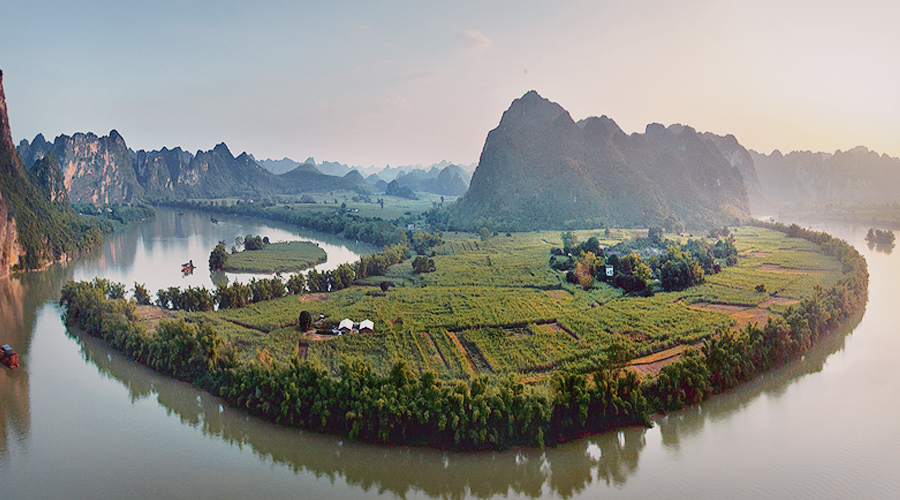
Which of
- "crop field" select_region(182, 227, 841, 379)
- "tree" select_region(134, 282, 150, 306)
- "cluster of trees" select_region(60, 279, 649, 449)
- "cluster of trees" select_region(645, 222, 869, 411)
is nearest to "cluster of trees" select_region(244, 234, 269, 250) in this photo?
A: "crop field" select_region(182, 227, 841, 379)

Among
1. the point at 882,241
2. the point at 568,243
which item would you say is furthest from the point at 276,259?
the point at 882,241

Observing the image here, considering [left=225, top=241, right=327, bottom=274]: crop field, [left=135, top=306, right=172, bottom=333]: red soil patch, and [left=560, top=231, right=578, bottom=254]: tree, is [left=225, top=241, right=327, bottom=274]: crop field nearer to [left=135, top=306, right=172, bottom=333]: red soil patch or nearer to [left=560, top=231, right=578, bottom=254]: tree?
[left=135, top=306, right=172, bottom=333]: red soil patch

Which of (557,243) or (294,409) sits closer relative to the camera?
(294,409)

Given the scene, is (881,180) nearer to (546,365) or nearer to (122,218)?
(546,365)

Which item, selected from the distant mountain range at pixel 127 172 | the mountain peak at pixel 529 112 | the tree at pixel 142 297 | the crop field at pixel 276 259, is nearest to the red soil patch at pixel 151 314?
the tree at pixel 142 297

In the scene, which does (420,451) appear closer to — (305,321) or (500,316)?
(305,321)

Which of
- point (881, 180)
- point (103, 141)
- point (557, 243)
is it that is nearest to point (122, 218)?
point (103, 141)

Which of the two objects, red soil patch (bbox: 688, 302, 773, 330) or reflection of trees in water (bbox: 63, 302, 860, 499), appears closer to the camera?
reflection of trees in water (bbox: 63, 302, 860, 499)
